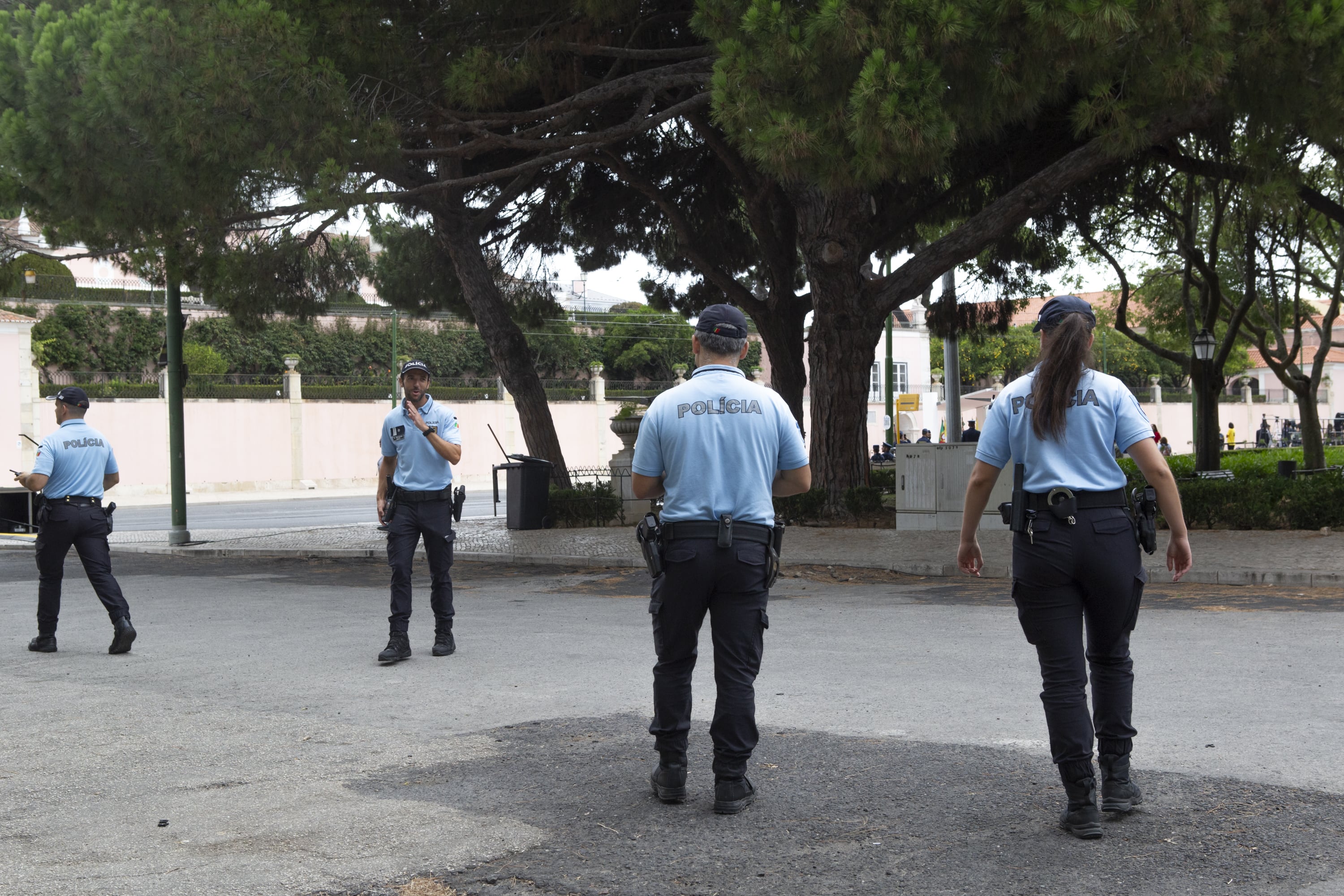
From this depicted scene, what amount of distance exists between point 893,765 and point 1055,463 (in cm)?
141

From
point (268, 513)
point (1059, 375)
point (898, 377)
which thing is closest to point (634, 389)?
point (898, 377)

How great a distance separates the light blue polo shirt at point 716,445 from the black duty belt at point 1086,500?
89 centimetres

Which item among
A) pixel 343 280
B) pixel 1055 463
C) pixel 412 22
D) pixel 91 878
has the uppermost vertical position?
pixel 412 22

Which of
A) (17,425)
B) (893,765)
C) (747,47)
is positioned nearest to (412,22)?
(747,47)

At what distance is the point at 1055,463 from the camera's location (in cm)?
435

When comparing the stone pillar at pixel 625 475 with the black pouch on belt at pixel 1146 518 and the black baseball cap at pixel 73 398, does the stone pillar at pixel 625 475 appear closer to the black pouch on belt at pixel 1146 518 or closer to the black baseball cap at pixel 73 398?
the black baseball cap at pixel 73 398

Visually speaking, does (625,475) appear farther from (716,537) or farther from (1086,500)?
(1086,500)

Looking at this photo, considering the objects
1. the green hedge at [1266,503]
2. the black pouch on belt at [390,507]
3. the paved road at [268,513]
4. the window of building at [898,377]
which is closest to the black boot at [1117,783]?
the black pouch on belt at [390,507]

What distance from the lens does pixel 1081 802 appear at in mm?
4094

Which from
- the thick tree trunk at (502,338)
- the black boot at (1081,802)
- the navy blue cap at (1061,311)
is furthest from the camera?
the thick tree trunk at (502,338)

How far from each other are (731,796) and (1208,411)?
22004 millimetres

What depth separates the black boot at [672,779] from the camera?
4.57 meters

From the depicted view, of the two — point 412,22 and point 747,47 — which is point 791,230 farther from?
point 747,47

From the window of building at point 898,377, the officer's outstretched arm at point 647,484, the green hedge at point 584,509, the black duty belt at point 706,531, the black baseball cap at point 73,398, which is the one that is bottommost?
the green hedge at point 584,509
